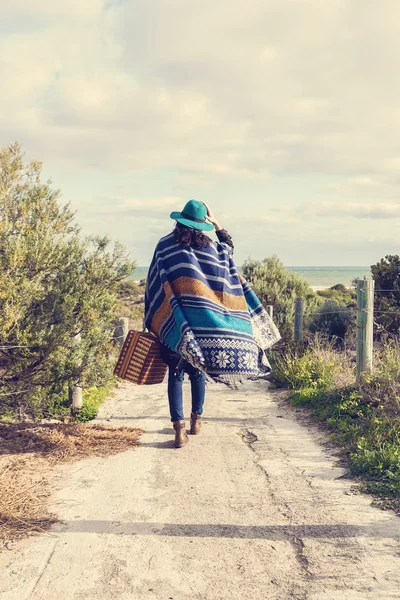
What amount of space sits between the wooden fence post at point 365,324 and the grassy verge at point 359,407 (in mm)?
219

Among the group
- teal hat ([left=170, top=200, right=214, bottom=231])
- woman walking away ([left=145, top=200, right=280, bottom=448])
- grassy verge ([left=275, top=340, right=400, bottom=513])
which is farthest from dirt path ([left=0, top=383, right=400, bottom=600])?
teal hat ([left=170, top=200, right=214, bottom=231])

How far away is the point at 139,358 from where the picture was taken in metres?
5.76

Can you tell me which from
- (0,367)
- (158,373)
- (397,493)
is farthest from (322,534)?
(0,367)

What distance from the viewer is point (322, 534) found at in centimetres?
383

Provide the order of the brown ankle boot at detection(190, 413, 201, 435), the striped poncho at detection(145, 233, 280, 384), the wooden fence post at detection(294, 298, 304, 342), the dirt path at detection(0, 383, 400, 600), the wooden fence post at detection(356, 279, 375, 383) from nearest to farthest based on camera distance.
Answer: the dirt path at detection(0, 383, 400, 600)
the striped poncho at detection(145, 233, 280, 384)
the brown ankle boot at detection(190, 413, 201, 435)
the wooden fence post at detection(356, 279, 375, 383)
the wooden fence post at detection(294, 298, 304, 342)

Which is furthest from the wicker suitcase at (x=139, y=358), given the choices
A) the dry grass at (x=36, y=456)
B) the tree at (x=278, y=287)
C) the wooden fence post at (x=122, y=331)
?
the tree at (x=278, y=287)

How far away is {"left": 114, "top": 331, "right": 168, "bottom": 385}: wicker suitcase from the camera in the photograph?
5742 millimetres

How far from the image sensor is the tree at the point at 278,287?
14.5 meters

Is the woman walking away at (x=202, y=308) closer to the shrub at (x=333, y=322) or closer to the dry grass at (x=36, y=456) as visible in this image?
the dry grass at (x=36, y=456)

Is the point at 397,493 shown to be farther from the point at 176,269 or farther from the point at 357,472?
the point at 176,269

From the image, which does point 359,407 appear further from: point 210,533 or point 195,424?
point 210,533

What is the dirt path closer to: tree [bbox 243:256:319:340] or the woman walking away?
the woman walking away

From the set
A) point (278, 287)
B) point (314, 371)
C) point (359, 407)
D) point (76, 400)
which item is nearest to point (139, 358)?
point (76, 400)

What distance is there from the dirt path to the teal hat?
2353 millimetres
